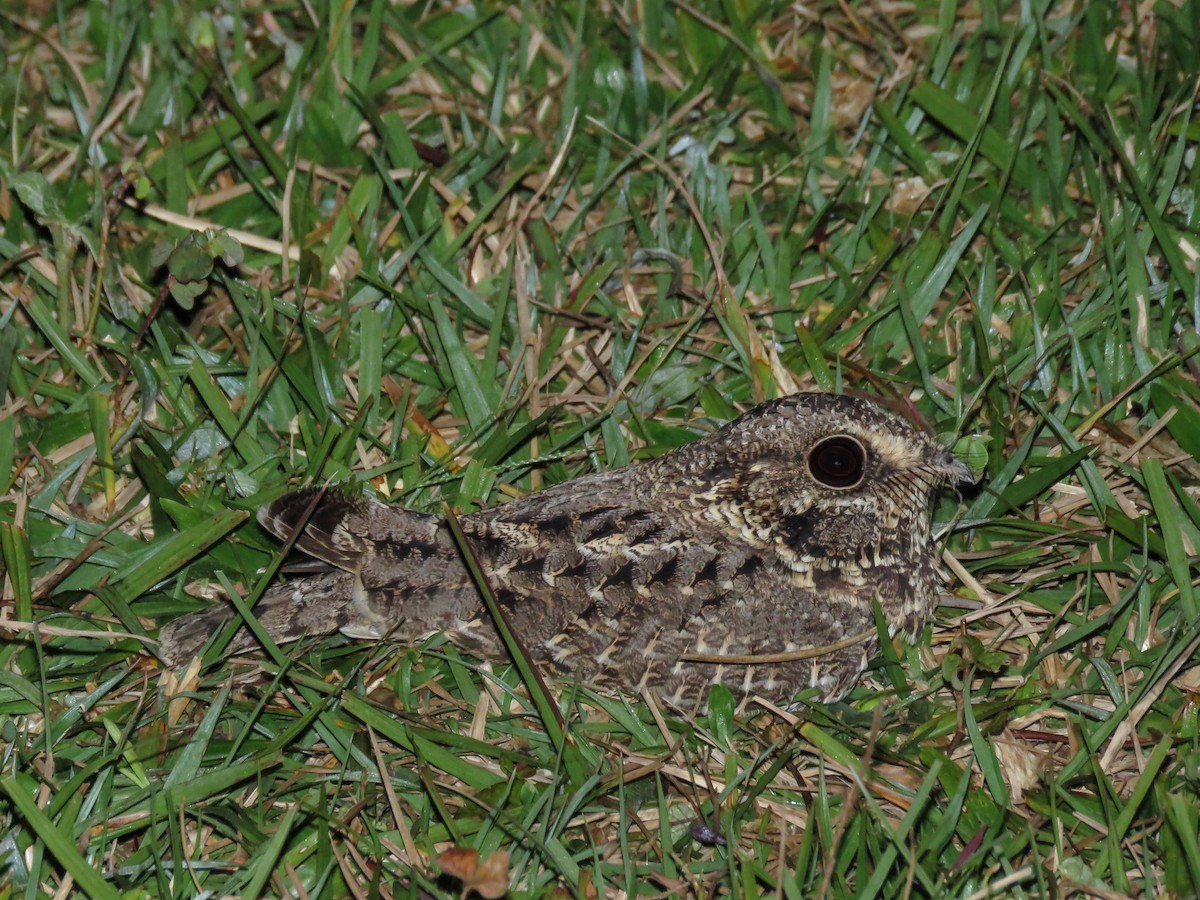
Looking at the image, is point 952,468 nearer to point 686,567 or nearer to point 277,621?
point 686,567

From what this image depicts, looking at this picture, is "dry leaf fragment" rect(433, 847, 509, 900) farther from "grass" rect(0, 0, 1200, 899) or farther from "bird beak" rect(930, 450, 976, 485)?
"bird beak" rect(930, 450, 976, 485)

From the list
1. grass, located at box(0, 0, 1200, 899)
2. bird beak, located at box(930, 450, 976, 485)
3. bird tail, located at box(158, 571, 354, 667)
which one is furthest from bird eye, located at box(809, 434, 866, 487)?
bird tail, located at box(158, 571, 354, 667)

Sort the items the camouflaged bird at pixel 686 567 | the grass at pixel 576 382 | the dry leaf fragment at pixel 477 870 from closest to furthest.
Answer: the dry leaf fragment at pixel 477 870
the grass at pixel 576 382
the camouflaged bird at pixel 686 567

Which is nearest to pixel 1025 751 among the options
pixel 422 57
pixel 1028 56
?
pixel 1028 56

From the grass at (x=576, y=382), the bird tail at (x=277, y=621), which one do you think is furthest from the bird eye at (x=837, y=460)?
the bird tail at (x=277, y=621)

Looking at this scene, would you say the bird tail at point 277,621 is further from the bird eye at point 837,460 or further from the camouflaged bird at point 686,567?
the bird eye at point 837,460
